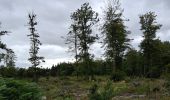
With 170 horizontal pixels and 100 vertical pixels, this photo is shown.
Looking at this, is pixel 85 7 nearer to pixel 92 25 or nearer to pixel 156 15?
pixel 92 25

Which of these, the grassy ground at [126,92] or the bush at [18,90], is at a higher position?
the bush at [18,90]

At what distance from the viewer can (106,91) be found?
10.7 meters

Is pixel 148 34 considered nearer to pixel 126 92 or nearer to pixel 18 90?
pixel 126 92

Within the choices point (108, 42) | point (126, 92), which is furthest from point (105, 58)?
point (126, 92)

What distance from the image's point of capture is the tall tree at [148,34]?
7419 cm

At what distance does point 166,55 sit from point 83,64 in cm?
2330

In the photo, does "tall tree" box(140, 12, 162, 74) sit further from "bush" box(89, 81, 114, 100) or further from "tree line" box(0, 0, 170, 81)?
"bush" box(89, 81, 114, 100)

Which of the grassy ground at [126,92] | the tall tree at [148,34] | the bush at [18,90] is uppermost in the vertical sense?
the tall tree at [148,34]

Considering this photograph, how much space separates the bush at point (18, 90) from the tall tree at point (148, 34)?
214 ft

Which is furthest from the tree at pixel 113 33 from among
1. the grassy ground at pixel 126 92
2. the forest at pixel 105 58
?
the grassy ground at pixel 126 92

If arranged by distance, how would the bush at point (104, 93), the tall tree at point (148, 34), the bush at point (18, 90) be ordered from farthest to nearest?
1. the tall tree at point (148, 34)
2. the bush at point (104, 93)
3. the bush at point (18, 90)

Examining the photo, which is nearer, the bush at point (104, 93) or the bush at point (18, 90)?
the bush at point (18, 90)

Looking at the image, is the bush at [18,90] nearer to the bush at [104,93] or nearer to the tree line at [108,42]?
the bush at [104,93]

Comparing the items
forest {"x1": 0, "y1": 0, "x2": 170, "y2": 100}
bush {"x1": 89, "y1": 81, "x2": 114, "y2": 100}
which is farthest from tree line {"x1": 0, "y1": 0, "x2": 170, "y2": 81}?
bush {"x1": 89, "y1": 81, "x2": 114, "y2": 100}
